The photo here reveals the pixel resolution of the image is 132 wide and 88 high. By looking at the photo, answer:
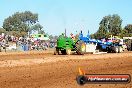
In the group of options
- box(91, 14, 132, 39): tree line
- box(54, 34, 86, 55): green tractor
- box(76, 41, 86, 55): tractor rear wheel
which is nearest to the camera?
box(76, 41, 86, 55): tractor rear wheel

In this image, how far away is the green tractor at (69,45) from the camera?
29.9 metres

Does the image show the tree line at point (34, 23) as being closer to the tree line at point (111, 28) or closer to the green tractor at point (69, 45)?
the tree line at point (111, 28)

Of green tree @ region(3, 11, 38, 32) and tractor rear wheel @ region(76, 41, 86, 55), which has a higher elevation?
green tree @ region(3, 11, 38, 32)

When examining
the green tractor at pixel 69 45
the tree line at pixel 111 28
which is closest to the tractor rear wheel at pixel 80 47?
the green tractor at pixel 69 45

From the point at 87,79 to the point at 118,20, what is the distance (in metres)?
120

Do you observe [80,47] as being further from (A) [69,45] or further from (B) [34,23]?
(B) [34,23]

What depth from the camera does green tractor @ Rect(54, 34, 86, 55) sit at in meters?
29.9

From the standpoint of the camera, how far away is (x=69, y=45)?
3023 cm

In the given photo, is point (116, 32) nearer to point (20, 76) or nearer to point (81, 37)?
point (81, 37)

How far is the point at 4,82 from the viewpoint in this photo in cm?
1190

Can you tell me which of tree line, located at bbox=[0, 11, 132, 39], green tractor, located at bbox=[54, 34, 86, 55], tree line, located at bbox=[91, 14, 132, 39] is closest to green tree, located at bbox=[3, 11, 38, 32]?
tree line, located at bbox=[0, 11, 132, 39]

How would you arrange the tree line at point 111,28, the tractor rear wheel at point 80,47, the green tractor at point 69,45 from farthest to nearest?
the tree line at point 111,28, the green tractor at point 69,45, the tractor rear wheel at point 80,47

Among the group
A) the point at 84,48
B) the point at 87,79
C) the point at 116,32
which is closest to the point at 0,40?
the point at 84,48

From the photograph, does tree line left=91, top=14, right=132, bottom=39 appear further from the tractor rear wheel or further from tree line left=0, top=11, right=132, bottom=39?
the tractor rear wheel
